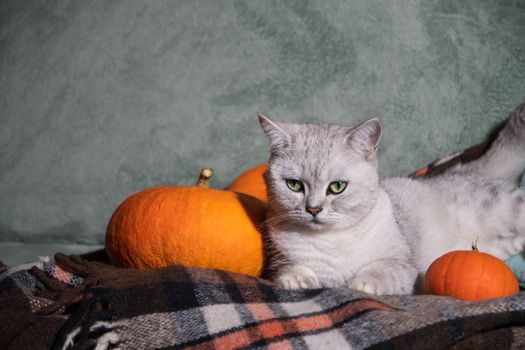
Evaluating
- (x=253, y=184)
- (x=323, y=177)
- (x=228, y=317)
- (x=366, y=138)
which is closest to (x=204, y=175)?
(x=253, y=184)

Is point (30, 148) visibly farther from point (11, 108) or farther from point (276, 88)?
point (276, 88)

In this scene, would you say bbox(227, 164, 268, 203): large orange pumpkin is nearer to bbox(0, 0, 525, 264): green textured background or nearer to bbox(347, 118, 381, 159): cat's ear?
bbox(0, 0, 525, 264): green textured background

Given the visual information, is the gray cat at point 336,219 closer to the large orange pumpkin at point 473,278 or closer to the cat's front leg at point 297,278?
the cat's front leg at point 297,278

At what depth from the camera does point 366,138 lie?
1680 millimetres

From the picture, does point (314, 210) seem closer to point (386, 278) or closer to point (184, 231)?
→ point (386, 278)

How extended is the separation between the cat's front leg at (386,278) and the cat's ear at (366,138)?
392 millimetres

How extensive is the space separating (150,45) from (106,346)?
1780mm

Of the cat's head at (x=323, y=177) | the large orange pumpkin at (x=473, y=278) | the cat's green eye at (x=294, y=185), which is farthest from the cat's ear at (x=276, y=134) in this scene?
the large orange pumpkin at (x=473, y=278)

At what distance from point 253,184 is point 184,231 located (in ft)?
2.26

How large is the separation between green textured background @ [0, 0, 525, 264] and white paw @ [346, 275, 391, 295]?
112cm

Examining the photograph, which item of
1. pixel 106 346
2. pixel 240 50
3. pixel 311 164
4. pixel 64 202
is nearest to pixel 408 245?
pixel 311 164

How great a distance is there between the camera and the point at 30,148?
2.55 metres

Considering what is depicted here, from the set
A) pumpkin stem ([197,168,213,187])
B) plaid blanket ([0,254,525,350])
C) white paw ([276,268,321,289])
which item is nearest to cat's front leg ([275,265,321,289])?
white paw ([276,268,321,289])

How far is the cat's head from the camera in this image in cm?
164
